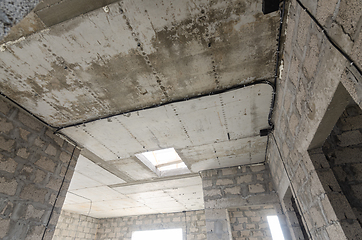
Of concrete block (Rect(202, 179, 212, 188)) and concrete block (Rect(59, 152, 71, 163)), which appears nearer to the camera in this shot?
concrete block (Rect(59, 152, 71, 163))

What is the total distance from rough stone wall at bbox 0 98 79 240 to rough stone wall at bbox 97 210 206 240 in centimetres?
535

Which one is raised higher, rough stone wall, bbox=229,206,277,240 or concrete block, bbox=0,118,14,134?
concrete block, bbox=0,118,14,134

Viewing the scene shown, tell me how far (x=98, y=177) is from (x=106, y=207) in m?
2.92

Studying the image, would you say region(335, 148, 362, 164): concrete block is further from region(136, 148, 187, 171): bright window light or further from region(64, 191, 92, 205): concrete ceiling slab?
region(64, 191, 92, 205): concrete ceiling slab

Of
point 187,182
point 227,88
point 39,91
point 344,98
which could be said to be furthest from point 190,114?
point 187,182

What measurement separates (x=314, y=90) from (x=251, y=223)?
16.2ft

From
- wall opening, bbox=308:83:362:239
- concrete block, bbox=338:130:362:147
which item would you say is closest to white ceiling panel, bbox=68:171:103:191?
wall opening, bbox=308:83:362:239

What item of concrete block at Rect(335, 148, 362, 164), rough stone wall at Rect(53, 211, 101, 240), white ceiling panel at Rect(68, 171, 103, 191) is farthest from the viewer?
rough stone wall at Rect(53, 211, 101, 240)

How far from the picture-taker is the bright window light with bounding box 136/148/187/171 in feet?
14.4

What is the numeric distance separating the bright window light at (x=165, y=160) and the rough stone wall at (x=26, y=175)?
2011 millimetres

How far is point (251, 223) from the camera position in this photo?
5.07 m

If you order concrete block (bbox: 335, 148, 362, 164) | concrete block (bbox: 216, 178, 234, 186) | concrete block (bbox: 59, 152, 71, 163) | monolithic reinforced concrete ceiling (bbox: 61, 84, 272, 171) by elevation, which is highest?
monolithic reinforced concrete ceiling (bbox: 61, 84, 272, 171)

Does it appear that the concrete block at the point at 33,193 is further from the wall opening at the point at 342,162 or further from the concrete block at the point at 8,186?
the wall opening at the point at 342,162

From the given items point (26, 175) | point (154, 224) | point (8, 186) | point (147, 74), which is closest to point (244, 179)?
point (147, 74)
